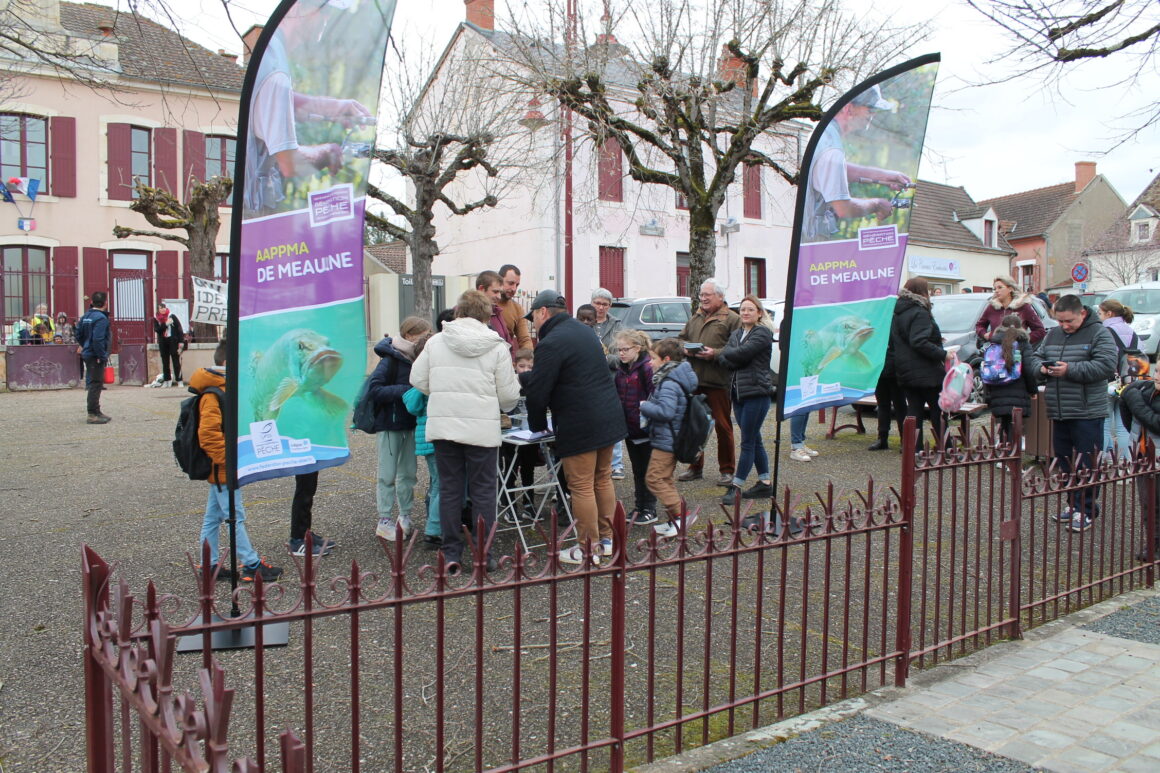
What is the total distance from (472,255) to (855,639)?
85.6ft

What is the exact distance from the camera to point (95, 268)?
24.7 m

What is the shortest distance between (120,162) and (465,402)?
2371 centimetres

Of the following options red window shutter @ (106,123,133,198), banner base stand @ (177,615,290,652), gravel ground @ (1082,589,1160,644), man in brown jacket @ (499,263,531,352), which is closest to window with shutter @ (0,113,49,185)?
red window shutter @ (106,123,133,198)

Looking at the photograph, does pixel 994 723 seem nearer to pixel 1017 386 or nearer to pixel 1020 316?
pixel 1017 386

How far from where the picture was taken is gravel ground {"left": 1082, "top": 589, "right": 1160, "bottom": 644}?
4820mm

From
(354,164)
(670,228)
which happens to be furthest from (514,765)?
(670,228)

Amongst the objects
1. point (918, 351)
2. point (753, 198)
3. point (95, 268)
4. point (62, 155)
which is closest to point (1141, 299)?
point (918, 351)

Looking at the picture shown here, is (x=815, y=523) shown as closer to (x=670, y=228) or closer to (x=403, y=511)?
(x=403, y=511)

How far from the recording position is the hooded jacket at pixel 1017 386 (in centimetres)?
791

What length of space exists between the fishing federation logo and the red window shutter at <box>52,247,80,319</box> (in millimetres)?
21906

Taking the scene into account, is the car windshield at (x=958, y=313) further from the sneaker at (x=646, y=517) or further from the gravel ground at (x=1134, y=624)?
the gravel ground at (x=1134, y=624)

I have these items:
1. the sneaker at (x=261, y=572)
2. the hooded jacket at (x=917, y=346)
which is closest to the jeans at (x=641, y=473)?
the sneaker at (x=261, y=572)

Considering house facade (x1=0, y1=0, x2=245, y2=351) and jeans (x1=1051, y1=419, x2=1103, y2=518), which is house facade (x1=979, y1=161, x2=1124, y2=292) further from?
jeans (x1=1051, y1=419, x2=1103, y2=518)

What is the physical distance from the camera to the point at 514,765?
2.89 meters
